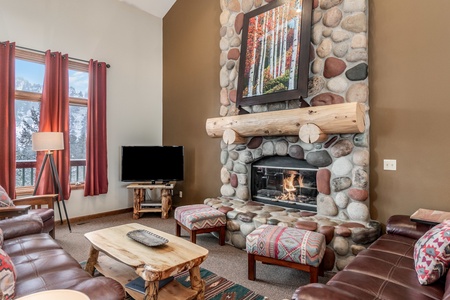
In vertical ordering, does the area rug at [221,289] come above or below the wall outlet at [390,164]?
below

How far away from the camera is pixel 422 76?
8.46 feet

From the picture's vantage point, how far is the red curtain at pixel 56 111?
13.0 feet

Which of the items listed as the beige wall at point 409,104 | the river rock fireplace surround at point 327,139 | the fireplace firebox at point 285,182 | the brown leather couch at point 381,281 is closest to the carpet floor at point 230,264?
the river rock fireplace surround at point 327,139

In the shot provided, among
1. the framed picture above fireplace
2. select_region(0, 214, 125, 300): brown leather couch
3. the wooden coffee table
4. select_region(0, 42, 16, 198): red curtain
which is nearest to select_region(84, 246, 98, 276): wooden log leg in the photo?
the wooden coffee table

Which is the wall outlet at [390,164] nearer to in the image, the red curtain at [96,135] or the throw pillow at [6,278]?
the throw pillow at [6,278]

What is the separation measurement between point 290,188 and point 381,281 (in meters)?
2.02

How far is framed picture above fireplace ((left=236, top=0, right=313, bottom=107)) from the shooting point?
10.4ft

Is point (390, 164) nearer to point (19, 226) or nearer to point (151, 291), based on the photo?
point (151, 291)

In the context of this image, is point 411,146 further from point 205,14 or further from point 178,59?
point 178,59

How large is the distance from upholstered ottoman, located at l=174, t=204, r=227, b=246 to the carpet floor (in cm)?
24

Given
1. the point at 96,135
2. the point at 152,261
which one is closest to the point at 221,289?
the point at 152,261

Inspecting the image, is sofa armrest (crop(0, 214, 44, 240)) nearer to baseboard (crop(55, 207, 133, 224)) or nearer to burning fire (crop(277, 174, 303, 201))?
baseboard (crop(55, 207, 133, 224))

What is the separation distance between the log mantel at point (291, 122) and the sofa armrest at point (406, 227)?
0.90m

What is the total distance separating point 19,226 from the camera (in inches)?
94.7
